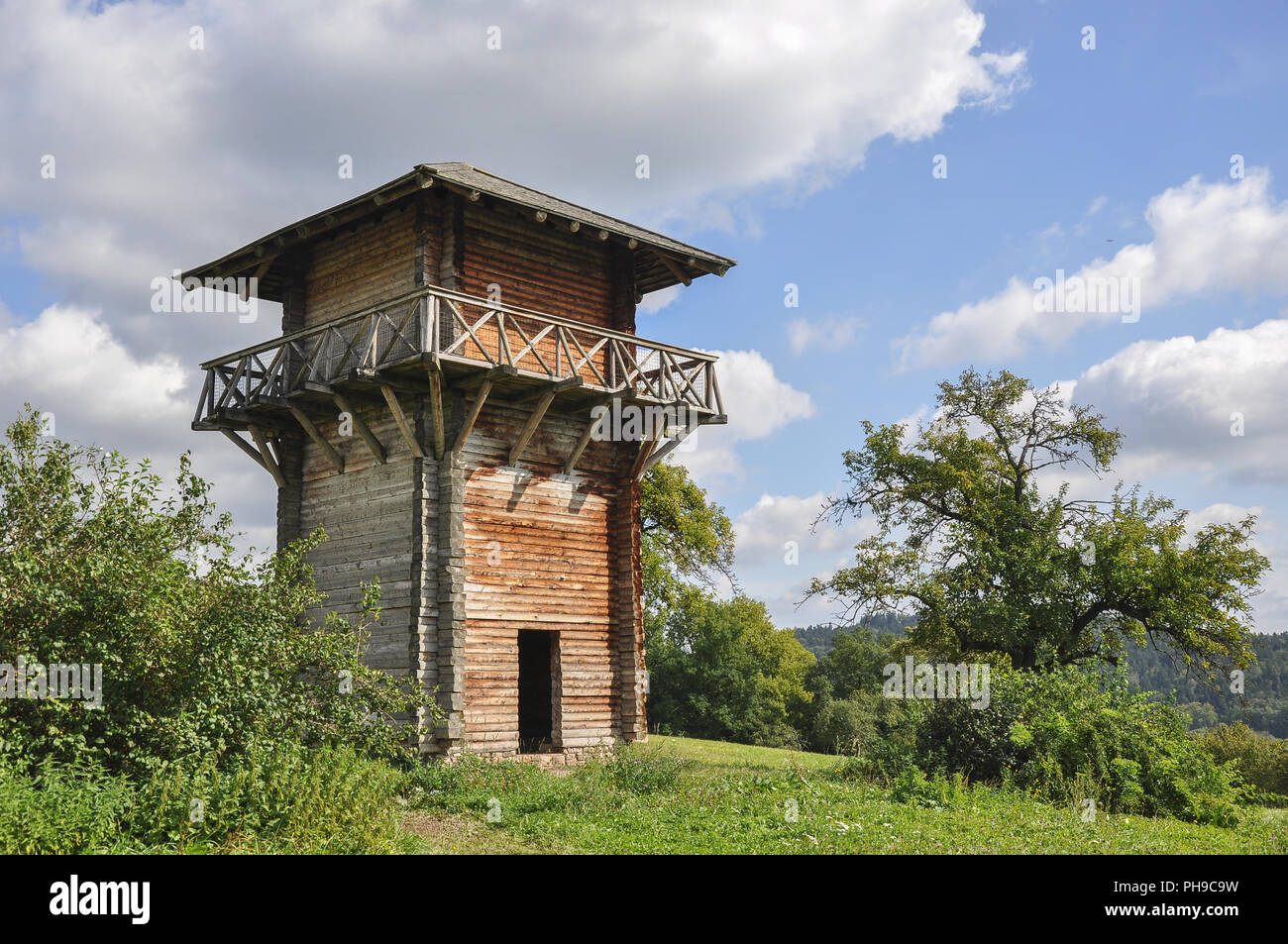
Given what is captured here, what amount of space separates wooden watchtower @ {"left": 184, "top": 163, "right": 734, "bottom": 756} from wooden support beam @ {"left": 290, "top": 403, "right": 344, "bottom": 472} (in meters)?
0.05

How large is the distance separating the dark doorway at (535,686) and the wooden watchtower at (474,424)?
0.26 meters

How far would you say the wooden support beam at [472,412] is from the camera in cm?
1833

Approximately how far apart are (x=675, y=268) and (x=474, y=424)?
620 cm

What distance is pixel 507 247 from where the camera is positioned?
68.3 ft

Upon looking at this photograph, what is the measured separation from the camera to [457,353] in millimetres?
19078

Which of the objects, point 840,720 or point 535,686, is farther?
point 840,720

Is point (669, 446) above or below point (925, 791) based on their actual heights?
above

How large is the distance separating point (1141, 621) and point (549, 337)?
1730cm

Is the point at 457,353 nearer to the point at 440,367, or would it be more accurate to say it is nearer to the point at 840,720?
the point at 440,367

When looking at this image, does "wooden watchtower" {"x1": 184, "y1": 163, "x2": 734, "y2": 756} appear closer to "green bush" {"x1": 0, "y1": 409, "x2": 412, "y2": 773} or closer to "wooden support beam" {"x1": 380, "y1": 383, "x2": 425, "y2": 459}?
"wooden support beam" {"x1": 380, "y1": 383, "x2": 425, "y2": 459}

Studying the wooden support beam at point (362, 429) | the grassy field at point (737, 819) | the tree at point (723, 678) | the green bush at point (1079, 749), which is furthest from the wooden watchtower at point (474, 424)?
the tree at point (723, 678)

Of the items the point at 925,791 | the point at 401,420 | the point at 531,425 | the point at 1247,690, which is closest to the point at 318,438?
the point at 401,420

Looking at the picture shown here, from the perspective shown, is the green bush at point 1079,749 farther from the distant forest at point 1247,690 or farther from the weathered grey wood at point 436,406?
the distant forest at point 1247,690

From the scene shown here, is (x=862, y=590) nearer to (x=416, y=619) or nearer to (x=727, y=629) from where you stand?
(x=416, y=619)
